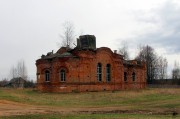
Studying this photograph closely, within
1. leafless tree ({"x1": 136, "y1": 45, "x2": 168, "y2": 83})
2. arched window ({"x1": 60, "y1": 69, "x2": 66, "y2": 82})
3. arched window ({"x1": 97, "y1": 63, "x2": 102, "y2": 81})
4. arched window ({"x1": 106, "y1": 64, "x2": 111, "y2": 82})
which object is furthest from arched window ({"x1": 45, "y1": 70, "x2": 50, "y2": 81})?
leafless tree ({"x1": 136, "y1": 45, "x2": 168, "y2": 83})

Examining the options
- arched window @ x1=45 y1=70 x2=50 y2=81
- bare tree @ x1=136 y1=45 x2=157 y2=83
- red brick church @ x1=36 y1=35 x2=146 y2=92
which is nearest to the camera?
red brick church @ x1=36 y1=35 x2=146 y2=92

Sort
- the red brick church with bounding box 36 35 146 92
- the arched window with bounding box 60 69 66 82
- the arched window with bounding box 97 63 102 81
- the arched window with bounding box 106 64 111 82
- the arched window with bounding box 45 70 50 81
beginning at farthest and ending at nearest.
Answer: the arched window with bounding box 106 64 111 82
the arched window with bounding box 97 63 102 81
the arched window with bounding box 45 70 50 81
the arched window with bounding box 60 69 66 82
the red brick church with bounding box 36 35 146 92

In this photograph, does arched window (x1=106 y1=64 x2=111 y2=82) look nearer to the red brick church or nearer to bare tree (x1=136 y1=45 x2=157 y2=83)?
the red brick church

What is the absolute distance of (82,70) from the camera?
48.8m

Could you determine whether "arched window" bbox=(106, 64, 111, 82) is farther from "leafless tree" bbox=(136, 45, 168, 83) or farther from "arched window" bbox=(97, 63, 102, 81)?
"leafless tree" bbox=(136, 45, 168, 83)

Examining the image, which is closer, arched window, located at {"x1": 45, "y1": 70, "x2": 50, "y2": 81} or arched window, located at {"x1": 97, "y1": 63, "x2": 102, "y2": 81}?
arched window, located at {"x1": 45, "y1": 70, "x2": 50, "y2": 81}

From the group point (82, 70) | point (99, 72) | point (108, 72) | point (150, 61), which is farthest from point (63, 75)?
point (150, 61)

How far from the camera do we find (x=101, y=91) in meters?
49.2

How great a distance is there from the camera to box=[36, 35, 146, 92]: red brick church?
48.2 meters

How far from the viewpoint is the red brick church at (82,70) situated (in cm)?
4825

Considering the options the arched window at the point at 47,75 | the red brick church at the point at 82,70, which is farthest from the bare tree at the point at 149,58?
the arched window at the point at 47,75

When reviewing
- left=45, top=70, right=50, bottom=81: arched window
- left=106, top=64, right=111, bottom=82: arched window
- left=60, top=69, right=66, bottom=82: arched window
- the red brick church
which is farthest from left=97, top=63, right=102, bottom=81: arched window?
left=45, top=70, right=50, bottom=81: arched window

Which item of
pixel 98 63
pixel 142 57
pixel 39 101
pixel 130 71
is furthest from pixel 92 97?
pixel 142 57

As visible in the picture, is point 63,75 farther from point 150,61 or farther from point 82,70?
point 150,61
